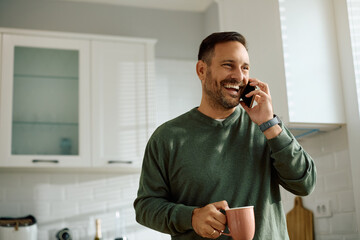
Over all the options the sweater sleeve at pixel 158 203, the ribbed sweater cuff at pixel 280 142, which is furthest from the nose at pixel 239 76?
the sweater sleeve at pixel 158 203

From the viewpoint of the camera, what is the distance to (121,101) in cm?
375

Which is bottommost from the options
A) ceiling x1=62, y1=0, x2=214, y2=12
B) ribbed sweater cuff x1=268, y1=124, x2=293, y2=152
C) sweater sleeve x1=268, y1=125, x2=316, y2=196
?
sweater sleeve x1=268, y1=125, x2=316, y2=196

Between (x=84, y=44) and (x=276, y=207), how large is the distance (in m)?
2.51

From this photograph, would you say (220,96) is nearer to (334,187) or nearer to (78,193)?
(334,187)

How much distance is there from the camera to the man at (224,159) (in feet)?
4.93

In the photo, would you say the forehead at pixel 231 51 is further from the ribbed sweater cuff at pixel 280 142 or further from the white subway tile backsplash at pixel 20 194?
the white subway tile backsplash at pixel 20 194

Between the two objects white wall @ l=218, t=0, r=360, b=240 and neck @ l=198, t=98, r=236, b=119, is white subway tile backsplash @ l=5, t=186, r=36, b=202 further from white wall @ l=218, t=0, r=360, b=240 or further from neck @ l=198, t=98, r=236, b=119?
neck @ l=198, t=98, r=236, b=119

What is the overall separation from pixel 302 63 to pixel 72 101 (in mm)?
1750

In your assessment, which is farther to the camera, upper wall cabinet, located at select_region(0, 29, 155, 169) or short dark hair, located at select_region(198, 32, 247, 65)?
upper wall cabinet, located at select_region(0, 29, 155, 169)

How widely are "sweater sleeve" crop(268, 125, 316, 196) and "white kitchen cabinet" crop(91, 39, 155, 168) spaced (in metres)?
2.22

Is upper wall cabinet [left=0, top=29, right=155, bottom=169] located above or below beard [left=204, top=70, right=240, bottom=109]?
above

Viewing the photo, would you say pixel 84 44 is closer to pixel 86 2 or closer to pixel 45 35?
pixel 45 35

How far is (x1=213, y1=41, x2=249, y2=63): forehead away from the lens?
5.36ft

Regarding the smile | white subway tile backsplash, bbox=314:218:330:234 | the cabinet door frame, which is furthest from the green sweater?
the cabinet door frame
